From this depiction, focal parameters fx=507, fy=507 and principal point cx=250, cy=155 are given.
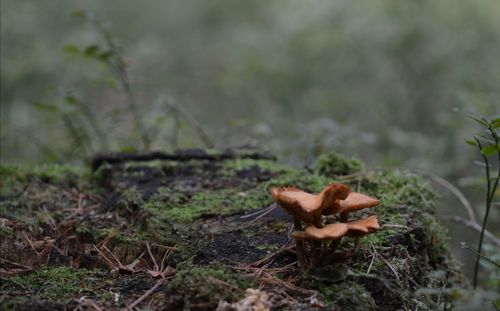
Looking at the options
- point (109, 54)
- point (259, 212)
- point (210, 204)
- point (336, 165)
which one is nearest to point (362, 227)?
point (259, 212)

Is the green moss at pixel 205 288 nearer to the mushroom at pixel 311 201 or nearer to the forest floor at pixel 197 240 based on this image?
the forest floor at pixel 197 240

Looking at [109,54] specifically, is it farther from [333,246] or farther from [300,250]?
[333,246]

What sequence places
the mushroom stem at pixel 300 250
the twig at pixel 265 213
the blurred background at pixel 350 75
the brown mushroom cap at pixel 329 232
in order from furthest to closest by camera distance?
the blurred background at pixel 350 75 < the twig at pixel 265 213 < the mushroom stem at pixel 300 250 < the brown mushroom cap at pixel 329 232

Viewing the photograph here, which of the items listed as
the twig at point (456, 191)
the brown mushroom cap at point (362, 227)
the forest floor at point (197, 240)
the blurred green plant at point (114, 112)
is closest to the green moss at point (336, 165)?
the forest floor at point (197, 240)

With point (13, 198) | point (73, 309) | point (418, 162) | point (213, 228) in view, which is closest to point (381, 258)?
point (213, 228)

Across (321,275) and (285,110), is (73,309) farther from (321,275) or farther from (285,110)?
(285,110)

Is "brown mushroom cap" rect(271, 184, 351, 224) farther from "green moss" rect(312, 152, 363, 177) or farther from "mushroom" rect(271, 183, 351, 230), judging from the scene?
"green moss" rect(312, 152, 363, 177)

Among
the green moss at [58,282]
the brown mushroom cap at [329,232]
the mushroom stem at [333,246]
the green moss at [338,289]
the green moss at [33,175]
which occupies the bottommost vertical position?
the green moss at [58,282]

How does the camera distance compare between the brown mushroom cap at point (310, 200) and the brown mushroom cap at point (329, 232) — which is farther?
the brown mushroom cap at point (310, 200)
